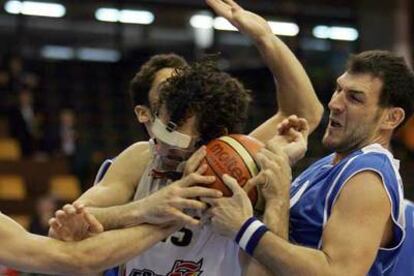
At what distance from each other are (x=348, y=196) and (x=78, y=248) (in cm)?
103

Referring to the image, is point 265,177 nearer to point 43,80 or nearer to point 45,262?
point 45,262

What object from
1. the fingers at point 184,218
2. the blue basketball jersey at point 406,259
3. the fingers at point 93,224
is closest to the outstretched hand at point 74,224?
the fingers at point 93,224

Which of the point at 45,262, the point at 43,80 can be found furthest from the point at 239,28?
the point at 43,80

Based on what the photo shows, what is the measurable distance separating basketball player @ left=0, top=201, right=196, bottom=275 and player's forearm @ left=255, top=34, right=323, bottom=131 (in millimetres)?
987

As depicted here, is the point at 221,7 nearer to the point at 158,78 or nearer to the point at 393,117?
the point at 158,78

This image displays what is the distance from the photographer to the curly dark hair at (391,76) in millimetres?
4027

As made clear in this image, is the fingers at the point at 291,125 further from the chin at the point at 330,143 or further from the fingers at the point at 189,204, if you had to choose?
the fingers at the point at 189,204

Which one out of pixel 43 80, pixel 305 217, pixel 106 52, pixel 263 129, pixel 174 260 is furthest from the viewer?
pixel 106 52

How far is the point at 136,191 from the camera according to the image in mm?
4613

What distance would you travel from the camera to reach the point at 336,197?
3.84 metres

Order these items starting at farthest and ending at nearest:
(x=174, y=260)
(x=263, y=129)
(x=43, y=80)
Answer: (x=43, y=80) < (x=263, y=129) < (x=174, y=260)

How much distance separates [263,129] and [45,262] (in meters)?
1.31

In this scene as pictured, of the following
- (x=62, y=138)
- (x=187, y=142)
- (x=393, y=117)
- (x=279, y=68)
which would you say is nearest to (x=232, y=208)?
(x=187, y=142)

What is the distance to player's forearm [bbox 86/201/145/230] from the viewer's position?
3894 millimetres
